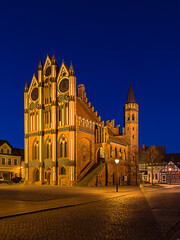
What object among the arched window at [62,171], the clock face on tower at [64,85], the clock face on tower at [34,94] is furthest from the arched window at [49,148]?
the clock face on tower at [64,85]

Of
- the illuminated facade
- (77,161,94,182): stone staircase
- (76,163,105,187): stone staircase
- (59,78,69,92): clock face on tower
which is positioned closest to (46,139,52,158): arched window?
(77,161,94,182): stone staircase

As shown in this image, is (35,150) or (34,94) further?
(34,94)

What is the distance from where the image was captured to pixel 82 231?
33.6ft

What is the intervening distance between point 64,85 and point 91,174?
17.6 metres

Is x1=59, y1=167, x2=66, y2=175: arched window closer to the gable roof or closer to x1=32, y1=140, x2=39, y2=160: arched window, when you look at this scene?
x1=32, y1=140, x2=39, y2=160: arched window

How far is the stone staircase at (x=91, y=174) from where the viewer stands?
4647 centimetres

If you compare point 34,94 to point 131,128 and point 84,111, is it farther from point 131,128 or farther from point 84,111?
point 131,128

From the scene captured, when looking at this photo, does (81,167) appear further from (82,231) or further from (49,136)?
(82,231)

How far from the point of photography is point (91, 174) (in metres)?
48.3

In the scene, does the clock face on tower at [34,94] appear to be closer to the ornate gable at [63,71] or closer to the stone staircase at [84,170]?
the ornate gable at [63,71]

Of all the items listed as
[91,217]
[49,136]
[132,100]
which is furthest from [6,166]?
[91,217]

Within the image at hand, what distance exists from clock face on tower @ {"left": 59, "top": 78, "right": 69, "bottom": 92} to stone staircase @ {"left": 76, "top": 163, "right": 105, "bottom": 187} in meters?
15.8

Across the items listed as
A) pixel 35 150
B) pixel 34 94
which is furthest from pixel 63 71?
pixel 35 150

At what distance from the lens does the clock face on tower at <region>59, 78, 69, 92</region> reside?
52406 millimetres
